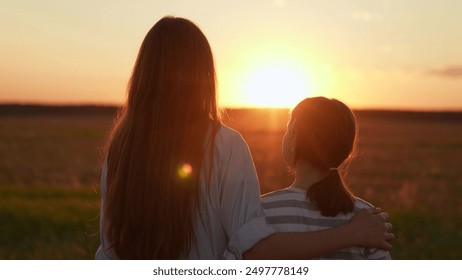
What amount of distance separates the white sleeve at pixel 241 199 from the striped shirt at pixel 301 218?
172 millimetres

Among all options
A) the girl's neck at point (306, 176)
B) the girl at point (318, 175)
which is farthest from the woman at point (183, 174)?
the girl's neck at point (306, 176)

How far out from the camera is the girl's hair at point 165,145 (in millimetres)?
2635

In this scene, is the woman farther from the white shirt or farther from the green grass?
the green grass

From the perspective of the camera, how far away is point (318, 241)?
2.72 m

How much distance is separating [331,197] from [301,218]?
138 millimetres

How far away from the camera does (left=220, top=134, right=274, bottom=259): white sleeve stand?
2.64 meters

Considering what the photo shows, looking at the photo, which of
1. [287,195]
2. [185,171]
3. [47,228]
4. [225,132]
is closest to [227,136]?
[225,132]

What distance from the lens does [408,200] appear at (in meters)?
12.6

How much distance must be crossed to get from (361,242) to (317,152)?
0.40 metres

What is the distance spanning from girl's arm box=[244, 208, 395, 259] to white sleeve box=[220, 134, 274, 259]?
0.05 m

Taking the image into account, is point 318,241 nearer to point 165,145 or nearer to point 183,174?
point 183,174

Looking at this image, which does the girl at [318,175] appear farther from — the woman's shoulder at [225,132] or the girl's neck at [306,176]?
the woman's shoulder at [225,132]

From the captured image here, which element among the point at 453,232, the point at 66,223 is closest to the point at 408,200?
the point at 453,232
